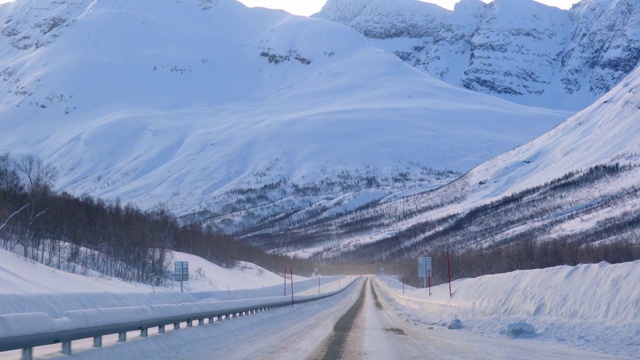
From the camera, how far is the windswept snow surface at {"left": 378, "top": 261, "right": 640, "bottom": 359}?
2112cm

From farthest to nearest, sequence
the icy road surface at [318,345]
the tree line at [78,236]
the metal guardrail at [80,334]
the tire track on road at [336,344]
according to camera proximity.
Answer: the tree line at [78,236]
the tire track on road at [336,344]
the icy road surface at [318,345]
the metal guardrail at [80,334]

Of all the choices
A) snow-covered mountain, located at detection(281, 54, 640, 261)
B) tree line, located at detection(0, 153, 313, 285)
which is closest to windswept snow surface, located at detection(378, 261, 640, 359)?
tree line, located at detection(0, 153, 313, 285)

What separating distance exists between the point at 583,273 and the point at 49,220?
45653 millimetres

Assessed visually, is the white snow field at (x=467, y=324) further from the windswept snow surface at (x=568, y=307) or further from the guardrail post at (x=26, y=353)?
the guardrail post at (x=26, y=353)

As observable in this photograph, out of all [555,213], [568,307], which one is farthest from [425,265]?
[555,213]

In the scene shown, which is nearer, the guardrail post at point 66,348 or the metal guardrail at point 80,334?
the metal guardrail at point 80,334

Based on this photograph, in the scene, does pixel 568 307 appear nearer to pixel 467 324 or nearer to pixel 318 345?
pixel 467 324

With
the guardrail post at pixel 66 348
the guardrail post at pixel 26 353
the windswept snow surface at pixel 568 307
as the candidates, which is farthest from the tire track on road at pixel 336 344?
the guardrail post at pixel 26 353

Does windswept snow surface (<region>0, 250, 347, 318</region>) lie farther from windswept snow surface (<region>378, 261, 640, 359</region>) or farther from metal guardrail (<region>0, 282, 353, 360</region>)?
windswept snow surface (<region>378, 261, 640, 359</region>)

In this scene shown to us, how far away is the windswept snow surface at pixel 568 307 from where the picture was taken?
69.3 feet

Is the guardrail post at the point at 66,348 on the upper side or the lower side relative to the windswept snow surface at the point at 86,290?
lower

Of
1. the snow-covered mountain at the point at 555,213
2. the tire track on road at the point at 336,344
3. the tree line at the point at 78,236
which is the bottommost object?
the tire track on road at the point at 336,344

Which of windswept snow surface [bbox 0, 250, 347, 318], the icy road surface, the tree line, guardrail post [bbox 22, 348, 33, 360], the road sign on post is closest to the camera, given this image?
guardrail post [bbox 22, 348, 33, 360]

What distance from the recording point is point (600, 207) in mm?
147375
